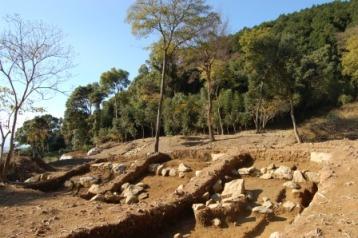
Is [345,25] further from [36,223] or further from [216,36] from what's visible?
[36,223]

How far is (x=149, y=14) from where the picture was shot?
17.4m

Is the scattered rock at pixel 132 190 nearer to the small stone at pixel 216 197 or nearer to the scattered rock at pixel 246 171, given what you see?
the small stone at pixel 216 197

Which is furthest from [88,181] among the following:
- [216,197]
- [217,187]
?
[216,197]

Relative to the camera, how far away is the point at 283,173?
9094mm

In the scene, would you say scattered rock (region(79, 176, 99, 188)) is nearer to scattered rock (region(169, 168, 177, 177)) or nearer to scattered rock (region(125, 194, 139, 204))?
scattered rock (region(169, 168, 177, 177))

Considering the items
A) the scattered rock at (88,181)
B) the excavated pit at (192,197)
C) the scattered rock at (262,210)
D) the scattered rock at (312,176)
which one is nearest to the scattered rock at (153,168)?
the excavated pit at (192,197)

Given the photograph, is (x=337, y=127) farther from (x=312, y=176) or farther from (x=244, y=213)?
(x=244, y=213)

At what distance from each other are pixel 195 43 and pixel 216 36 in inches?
117

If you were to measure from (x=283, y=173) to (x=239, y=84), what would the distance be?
29.4 m

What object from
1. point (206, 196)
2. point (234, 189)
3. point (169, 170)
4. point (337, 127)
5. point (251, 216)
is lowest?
point (251, 216)

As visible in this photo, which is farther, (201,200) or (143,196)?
(143,196)

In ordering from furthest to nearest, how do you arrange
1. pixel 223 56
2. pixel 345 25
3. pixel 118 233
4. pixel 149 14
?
pixel 345 25, pixel 223 56, pixel 149 14, pixel 118 233

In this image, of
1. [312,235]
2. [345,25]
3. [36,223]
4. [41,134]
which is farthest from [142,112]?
[312,235]

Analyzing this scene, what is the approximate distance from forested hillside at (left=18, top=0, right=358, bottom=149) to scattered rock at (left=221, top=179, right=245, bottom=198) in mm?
11730
